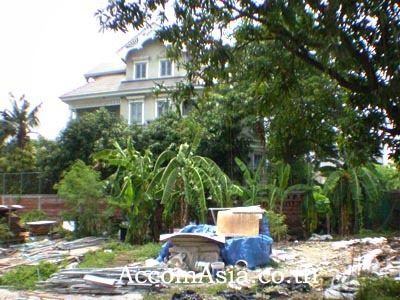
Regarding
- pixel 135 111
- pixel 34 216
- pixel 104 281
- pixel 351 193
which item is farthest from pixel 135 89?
pixel 104 281

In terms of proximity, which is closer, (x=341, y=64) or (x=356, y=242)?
(x=341, y=64)

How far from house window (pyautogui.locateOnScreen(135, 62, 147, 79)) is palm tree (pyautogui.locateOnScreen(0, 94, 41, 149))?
381 inches

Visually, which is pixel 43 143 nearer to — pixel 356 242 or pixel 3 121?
pixel 3 121

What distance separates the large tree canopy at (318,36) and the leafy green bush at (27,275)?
5.89 m

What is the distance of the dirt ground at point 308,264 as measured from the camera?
930 centimetres

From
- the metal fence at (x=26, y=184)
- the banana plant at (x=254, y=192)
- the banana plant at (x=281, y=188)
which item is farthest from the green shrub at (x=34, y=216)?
the banana plant at (x=281, y=188)

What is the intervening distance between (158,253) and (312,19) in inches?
325

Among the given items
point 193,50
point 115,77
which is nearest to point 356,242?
point 193,50

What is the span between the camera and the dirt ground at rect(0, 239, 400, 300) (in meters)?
9.30

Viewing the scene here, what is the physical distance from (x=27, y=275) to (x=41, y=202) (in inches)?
472

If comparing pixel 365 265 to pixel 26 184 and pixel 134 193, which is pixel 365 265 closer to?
pixel 134 193

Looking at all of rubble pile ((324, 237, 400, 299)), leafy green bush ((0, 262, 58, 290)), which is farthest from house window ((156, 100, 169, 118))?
leafy green bush ((0, 262, 58, 290))

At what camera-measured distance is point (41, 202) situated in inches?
883

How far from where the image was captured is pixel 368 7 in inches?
253
